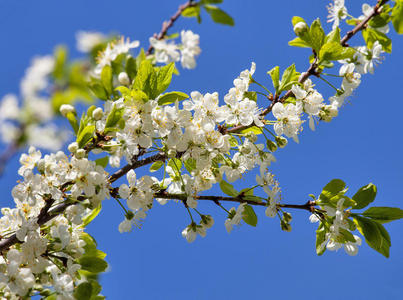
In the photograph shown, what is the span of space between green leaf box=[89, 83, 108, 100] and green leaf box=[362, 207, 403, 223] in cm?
129

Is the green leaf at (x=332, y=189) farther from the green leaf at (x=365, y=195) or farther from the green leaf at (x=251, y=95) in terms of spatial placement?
the green leaf at (x=251, y=95)

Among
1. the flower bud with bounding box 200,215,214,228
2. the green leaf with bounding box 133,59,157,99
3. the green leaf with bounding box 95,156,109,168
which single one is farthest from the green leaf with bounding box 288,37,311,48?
the green leaf with bounding box 95,156,109,168

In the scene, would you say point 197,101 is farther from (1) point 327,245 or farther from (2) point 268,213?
(1) point 327,245

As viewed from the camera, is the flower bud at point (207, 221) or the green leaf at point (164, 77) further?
the flower bud at point (207, 221)

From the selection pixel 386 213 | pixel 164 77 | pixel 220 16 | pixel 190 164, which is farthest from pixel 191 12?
pixel 386 213

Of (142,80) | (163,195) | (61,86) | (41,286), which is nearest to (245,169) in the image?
(163,195)

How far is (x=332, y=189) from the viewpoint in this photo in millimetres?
1834

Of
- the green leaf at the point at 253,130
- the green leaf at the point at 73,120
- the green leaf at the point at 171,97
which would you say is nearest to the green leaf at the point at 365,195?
→ the green leaf at the point at 253,130

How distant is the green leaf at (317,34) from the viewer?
1.81 m

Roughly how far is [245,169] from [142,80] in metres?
0.65

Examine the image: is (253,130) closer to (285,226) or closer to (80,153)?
(285,226)

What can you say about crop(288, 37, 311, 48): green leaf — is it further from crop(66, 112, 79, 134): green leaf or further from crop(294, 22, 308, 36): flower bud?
crop(66, 112, 79, 134): green leaf

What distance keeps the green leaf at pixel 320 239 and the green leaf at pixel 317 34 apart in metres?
0.82

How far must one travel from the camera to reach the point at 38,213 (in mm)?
1916
